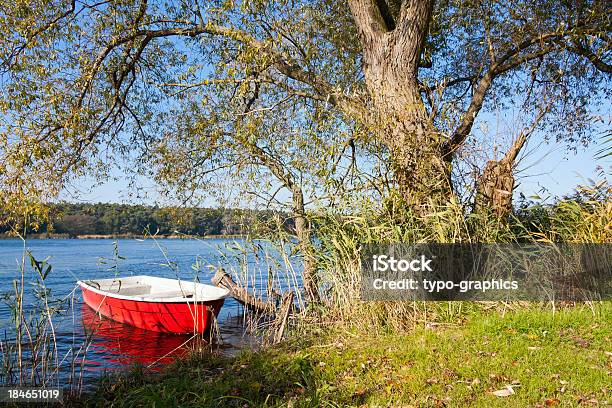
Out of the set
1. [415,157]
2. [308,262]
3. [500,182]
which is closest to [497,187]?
[500,182]

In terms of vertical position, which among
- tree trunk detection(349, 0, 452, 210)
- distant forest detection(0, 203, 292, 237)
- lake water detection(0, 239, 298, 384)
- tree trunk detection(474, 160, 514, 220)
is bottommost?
lake water detection(0, 239, 298, 384)

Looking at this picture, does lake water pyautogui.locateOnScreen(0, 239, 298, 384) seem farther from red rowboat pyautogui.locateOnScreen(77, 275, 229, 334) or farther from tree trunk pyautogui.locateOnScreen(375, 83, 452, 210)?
tree trunk pyautogui.locateOnScreen(375, 83, 452, 210)

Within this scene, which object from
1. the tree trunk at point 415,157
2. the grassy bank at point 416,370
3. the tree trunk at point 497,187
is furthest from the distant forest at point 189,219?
the tree trunk at point 497,187

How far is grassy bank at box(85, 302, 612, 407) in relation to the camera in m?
4.07

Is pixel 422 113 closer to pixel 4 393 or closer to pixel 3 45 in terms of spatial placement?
pixel 4 393

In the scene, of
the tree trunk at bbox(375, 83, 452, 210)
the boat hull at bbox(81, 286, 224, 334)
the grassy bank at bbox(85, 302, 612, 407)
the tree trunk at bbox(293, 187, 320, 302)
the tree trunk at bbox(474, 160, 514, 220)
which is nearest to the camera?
the grassy bank at bbox(85, 302, 612, 407)

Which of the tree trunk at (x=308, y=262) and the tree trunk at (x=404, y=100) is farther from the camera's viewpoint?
the tree trunk at (x=404, y=100)

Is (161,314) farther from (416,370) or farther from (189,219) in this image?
(416,370)

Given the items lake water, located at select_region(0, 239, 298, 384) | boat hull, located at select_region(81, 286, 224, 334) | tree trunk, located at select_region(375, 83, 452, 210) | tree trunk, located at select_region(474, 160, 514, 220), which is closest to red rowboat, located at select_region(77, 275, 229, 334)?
boat hull, located at select_region(81, 286, 224, 334)

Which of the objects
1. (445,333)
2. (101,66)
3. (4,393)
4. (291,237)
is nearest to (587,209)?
(445,333)

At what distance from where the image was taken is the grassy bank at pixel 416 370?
407cm

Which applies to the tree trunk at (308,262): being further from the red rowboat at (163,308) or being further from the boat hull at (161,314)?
the boat hull at (161,314)

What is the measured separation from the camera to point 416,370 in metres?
4.59

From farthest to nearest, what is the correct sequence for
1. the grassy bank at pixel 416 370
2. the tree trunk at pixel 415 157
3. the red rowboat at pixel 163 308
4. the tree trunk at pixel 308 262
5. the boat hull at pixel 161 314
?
the boat hull at pixel 161 314
the red rowboat at pixel 163 308
the tree trunk at pixel 415 157
the tree trunk at pixel 308 262
the grassy bank at pixel 416 370
